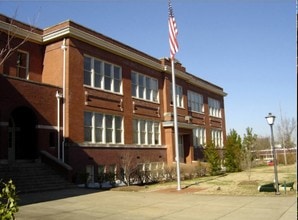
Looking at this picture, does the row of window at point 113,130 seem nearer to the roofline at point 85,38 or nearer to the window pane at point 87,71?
the window pane at point 87,71

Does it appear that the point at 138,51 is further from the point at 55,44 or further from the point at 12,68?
the point at 12,68

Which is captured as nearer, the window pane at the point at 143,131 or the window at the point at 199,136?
the window pane at the point at 143,131

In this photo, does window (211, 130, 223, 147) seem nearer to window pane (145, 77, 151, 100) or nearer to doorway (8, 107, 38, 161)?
window pane (145, 77, 151, 100)

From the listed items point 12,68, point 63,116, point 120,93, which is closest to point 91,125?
point 63,116

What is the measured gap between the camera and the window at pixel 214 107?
156ft

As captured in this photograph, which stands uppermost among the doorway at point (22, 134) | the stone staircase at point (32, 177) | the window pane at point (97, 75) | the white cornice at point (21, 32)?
the white cornice at point (21, 32)

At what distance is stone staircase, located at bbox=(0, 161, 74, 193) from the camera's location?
18750 mm

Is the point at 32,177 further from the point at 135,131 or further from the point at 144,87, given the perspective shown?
the point at 144,87

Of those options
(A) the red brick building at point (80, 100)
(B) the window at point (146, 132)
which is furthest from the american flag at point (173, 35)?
(B) the window at point (146, 132)

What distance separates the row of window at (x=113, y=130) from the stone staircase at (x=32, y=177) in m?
4.59

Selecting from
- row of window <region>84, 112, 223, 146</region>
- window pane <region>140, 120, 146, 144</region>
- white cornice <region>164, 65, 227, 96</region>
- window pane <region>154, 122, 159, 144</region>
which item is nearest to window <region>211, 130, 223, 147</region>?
white cornice <region>164, 65, 227, 96</region>

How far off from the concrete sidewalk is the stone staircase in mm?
1910

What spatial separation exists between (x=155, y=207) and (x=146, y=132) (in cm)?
1894

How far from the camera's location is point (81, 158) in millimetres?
24359
